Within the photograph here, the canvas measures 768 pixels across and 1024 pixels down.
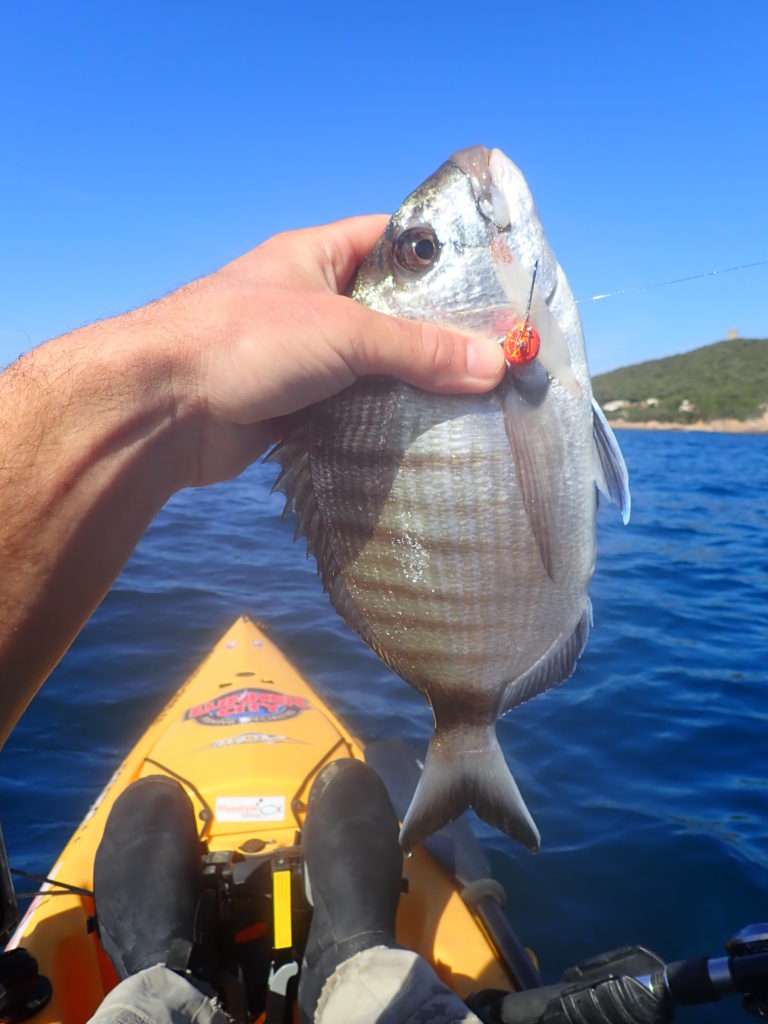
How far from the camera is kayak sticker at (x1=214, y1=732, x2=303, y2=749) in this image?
3.93 m

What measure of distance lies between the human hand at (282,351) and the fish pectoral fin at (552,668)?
1.85 ft

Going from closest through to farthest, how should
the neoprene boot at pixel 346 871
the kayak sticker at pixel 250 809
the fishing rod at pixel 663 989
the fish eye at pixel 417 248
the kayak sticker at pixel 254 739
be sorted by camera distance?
the fish eye at pixel 417 248 → the fishing rod at pixel 663 989 → the neoprene boot at pixel 346 871 → the kayak sticker at pixel 250 809 → the kayak sticker at pixel 254 739

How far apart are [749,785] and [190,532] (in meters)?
8.83

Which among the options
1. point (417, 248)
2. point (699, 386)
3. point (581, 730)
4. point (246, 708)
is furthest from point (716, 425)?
point (417, 248)

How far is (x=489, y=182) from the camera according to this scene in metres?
1.53

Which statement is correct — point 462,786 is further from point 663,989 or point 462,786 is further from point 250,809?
point 250,809

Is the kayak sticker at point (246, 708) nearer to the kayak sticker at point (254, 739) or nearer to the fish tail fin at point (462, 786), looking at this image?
the kayak sticker at point (254, 739)

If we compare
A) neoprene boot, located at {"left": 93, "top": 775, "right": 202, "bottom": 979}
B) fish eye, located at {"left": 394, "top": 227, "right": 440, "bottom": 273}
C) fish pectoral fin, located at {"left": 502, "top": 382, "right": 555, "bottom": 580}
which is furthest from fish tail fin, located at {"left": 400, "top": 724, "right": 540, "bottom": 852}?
neoprene boot, located at {"left": 93, "top": 775, "right": 202, "bottom": 979}

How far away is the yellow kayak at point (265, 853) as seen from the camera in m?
3.01

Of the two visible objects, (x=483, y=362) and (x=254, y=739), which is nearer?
(x=483, y=362)

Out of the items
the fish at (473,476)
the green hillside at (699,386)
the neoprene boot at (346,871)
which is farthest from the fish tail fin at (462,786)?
the green hillside at (699,386)

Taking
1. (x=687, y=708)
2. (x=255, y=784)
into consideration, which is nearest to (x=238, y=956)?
(x=255, y=784)

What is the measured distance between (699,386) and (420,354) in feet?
175

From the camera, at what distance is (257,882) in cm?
312
